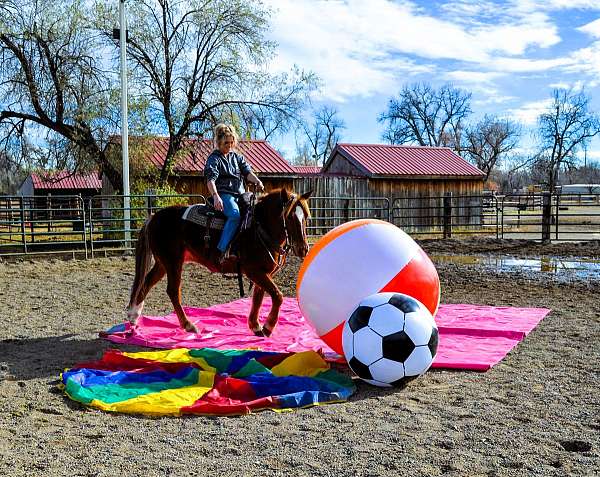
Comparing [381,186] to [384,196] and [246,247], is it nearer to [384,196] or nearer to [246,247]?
[384,196]

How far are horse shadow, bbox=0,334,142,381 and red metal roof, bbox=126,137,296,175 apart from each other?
41.3 ft

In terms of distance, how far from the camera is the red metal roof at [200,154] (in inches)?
804

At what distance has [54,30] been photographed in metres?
18.3

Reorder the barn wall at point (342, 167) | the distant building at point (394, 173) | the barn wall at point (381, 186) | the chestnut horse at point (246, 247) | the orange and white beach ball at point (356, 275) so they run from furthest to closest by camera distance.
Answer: the barn wall at point (342, 167), the distant building at point (394, 173), the barn wall at point (381, 186), the chestnut horse at point (246, 247), the orange and white beach ball at point (356, 275)

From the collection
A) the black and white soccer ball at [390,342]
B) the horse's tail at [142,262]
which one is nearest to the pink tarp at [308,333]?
the horse's tail at [142,262]

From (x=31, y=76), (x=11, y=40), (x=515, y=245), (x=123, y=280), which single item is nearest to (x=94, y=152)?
(x=31, y=76)

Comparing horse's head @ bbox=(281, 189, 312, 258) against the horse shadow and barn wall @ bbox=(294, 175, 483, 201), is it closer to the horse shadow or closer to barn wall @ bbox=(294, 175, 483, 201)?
the horse shadow

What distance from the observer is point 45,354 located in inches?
236

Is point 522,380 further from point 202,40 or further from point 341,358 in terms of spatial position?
point 202,40

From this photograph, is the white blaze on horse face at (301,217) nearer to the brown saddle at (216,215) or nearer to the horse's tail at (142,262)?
the brown saddle at (216,215)

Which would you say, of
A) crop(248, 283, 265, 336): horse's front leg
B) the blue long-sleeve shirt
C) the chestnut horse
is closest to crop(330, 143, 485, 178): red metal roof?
the blue long-sleeve shirt

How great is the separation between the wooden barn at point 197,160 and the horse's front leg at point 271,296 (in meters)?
12.5

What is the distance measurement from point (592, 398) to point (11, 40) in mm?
19341

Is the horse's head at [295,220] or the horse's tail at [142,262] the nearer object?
the horse's head at [295,220]
